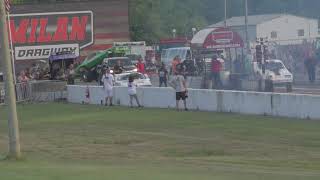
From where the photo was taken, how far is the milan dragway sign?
198ft

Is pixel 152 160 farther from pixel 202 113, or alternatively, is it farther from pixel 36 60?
pixel 36 60

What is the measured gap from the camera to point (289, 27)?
47594mm

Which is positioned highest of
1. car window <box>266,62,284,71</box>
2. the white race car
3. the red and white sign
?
the red and white sign

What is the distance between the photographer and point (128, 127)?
22.9 meters

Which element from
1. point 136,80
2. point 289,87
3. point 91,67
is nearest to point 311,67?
point 289,87

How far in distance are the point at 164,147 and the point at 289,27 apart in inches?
1229

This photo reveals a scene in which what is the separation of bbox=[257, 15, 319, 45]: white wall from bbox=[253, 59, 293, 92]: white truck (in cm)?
365

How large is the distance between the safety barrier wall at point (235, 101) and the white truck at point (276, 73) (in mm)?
4308

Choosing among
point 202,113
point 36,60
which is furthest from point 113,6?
point 202,113

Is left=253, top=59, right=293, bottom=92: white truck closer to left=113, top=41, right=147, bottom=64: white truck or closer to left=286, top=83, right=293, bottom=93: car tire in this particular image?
left=286, top=83, right=293, bottom=93: car tire

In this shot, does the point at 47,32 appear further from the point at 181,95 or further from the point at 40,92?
the point at 181,95

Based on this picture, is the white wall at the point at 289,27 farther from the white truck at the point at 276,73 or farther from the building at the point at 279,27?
the white truck at the point at 276,73

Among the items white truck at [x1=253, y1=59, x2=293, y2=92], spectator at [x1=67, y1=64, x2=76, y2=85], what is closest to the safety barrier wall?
white truck at [x1=253, y1=59, x2=293, y2=92]

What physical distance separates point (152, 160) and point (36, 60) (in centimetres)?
4587
